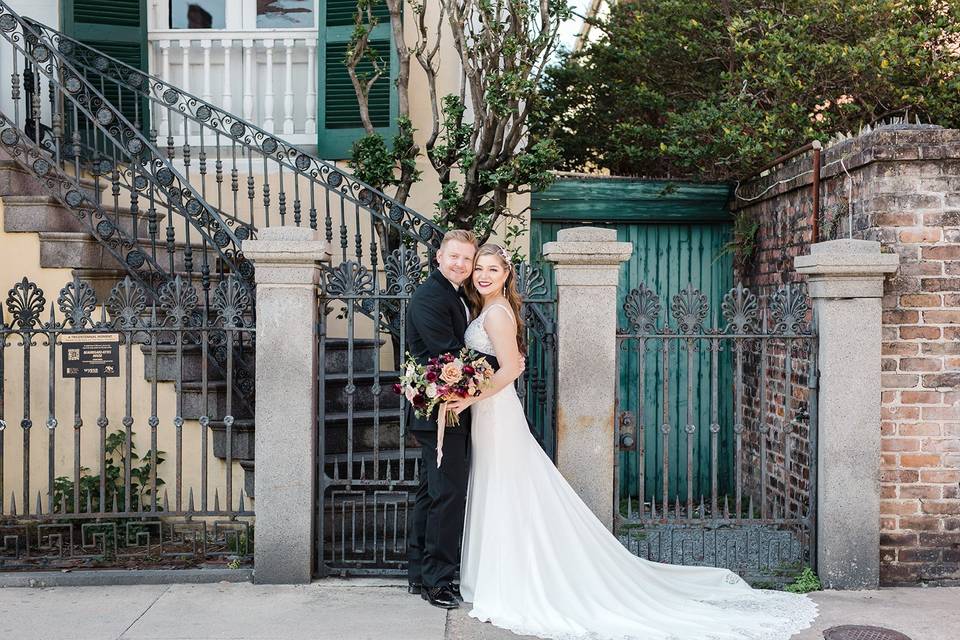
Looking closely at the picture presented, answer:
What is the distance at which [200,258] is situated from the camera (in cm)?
778

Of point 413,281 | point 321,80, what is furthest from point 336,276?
point 321,80

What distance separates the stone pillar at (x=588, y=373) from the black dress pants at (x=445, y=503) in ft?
2.27

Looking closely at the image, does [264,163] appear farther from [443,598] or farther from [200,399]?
[443,598]

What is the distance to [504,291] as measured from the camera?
16.0 feet

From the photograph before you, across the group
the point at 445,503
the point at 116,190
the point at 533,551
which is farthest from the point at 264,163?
the point at 533,551

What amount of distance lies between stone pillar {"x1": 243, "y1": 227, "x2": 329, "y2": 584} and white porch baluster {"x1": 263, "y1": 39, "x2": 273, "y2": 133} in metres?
3.45

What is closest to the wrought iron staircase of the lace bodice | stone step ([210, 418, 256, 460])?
stone step ([210, 418, 256, 460])

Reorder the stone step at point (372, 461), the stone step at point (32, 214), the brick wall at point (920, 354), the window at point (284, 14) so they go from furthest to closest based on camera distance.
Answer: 1. the window at point (284, 14)
2. the stone step at point (32, 214)
3. the stone step at point (372, 461)
4. the brick wall at point (920, 354)

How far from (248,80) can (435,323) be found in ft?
15.2

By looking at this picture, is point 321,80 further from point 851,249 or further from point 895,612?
point 895,612

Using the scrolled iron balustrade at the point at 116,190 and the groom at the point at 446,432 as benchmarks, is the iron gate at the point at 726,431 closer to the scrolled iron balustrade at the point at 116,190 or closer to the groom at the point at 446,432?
the groom at the point at 446,432

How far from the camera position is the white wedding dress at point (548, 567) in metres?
4.56

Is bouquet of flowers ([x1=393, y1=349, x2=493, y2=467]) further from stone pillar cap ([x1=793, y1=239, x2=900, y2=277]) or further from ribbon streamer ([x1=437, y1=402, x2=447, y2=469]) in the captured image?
stone pillar cap ([x1=793, y1=239, x2=900, y2=277])

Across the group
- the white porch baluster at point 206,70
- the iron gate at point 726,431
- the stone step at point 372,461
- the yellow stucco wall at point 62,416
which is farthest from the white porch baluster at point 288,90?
the iron gate at point 726,431
